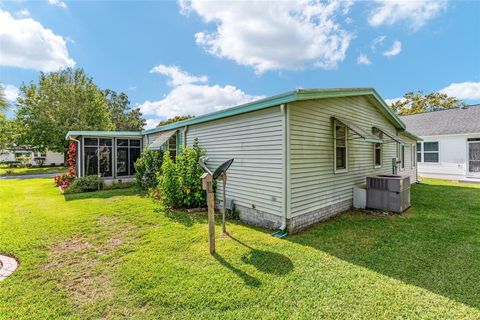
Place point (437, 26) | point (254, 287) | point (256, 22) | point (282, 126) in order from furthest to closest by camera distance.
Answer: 1. point (437, 26)
2. point (256, 22)
3. point (282, 126)
4. point (254, 287)

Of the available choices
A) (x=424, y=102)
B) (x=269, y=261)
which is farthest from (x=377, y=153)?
(x=424, y=102)

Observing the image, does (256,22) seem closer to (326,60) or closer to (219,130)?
(219,130)

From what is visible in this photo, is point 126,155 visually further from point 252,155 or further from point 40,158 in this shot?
point 40,158

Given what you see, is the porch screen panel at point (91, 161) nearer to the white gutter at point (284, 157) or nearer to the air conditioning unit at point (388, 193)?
the white gutter at point (284, 157)

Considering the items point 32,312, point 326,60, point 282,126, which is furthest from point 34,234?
point 326,60

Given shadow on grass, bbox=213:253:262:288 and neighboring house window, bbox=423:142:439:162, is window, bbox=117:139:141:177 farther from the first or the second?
neighboring house window, bbox=423:142:439:162

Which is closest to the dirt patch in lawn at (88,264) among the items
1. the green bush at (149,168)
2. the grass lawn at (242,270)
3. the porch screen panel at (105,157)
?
the grass lawn at (242,270)

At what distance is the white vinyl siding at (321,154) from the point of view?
5.40m

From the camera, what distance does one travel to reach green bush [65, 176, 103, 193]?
11.0m

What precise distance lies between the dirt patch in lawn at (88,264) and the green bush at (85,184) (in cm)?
666

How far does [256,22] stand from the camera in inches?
310

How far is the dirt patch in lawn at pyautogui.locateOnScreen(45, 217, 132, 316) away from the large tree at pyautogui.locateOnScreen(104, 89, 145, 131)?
44065 millimetres

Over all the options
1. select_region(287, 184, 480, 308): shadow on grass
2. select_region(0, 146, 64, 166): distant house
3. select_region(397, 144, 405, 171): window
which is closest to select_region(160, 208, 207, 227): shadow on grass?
select_region(287, 184, 480, 308): shadow on grass

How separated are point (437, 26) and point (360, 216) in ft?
39.5
